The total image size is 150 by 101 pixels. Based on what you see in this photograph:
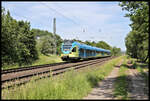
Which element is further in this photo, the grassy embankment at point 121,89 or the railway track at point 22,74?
the railway track at point 22,74

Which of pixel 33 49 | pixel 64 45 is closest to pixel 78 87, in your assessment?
pixel 64 45

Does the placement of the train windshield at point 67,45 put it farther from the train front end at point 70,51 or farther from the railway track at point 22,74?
the railway track at point 22,74

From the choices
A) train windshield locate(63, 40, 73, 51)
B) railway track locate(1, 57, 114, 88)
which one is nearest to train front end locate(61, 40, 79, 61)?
train windshield locate(63, 40, 73, 51)

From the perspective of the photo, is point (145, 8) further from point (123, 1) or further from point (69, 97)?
point (69, 97)

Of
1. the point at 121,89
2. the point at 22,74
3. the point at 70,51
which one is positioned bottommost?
the point at 121,89

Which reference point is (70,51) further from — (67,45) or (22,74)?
(22,74)

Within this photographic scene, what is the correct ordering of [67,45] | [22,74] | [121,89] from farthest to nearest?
[67,45]
[22,74]
[121,89]

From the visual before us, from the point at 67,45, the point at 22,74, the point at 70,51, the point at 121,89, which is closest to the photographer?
the point at 121,89

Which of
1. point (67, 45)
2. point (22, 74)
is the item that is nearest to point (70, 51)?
point (67, 45)

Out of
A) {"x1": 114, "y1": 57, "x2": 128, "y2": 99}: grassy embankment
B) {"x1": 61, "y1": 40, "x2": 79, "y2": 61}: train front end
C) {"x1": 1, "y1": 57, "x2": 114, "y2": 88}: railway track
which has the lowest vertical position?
{"x1": 114, "y1": 57, "x2": 128, "y2": 99}: grassy embankment

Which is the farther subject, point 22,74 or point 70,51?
point 70,51

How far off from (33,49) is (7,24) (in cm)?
1360

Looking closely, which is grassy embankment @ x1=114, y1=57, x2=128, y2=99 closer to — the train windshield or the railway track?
the railway track

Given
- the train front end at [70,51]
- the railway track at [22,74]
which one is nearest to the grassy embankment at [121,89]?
the railway track at [22,74]
